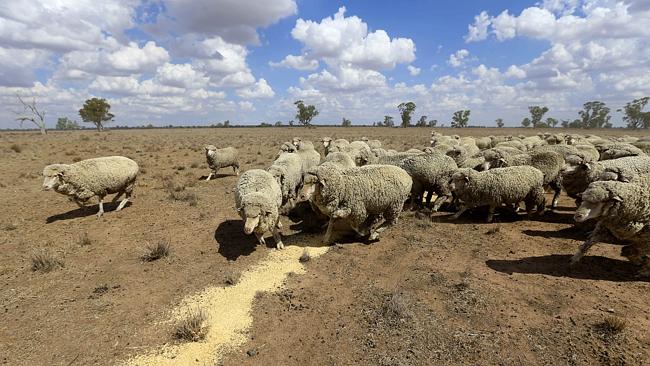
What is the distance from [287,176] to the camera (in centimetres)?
1084

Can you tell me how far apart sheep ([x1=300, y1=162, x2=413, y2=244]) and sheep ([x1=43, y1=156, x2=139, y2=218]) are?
762 cm

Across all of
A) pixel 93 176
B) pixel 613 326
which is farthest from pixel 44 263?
pixel 613 326

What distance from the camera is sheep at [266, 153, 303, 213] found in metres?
10.5

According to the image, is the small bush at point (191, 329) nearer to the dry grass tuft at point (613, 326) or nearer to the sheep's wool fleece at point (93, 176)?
the dry grass tuft at point (613, 326)

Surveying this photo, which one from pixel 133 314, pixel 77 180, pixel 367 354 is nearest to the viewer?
pixel 367 354

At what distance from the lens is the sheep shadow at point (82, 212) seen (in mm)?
10953

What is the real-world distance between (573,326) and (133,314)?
750 cm

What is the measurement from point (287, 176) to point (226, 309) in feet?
18.3

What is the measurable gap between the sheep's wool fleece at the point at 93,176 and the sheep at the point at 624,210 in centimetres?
1333

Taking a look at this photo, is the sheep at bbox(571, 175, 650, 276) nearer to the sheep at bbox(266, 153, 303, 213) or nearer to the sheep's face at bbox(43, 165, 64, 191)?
the sheep at bbox(266, 153, 303, 213)

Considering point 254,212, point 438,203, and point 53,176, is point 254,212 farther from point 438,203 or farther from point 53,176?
point 53,176

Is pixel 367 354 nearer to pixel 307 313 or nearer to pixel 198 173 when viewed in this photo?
pixel 307 313

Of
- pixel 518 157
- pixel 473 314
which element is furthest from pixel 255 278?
pixel 518 157

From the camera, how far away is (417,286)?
20.9ft
